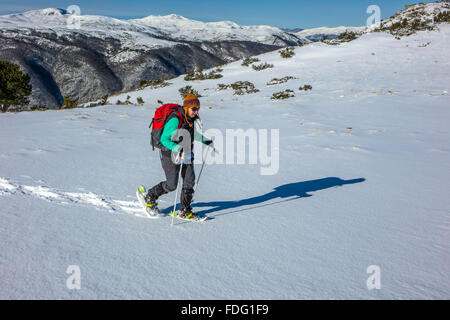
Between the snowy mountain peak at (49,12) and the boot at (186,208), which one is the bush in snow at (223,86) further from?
the snowy mountain peak at (49,12)

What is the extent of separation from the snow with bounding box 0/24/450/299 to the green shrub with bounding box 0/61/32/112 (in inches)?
695

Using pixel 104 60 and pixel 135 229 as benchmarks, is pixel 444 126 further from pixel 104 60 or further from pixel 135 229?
pixel 104 60

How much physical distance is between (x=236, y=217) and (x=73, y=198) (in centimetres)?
237

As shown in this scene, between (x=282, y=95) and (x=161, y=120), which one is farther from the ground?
(x=282, y=95)

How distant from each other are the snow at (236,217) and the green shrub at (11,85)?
1765 cm

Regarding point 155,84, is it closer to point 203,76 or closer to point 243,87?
point 203,76

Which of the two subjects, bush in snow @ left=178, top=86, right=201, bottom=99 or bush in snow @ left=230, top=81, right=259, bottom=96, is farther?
bush in snow @ left=178, top=86, right=201, bottom=99

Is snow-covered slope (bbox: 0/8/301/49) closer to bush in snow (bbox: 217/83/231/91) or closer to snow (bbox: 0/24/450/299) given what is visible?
bush in snow (bbox: 217/83/231/91)

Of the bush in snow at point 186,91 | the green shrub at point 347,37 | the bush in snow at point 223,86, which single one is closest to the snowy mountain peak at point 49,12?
the green shrub at point 347,37

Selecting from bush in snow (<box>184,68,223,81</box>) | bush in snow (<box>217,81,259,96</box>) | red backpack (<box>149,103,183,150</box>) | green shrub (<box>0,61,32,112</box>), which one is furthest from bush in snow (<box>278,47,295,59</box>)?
red backpack (<box>149,103,183,150</box>)

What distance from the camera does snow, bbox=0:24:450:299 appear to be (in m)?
2.73

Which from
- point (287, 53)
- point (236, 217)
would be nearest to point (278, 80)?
point (287, 53)

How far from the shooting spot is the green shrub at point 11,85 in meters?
24.8

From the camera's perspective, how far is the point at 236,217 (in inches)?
168
